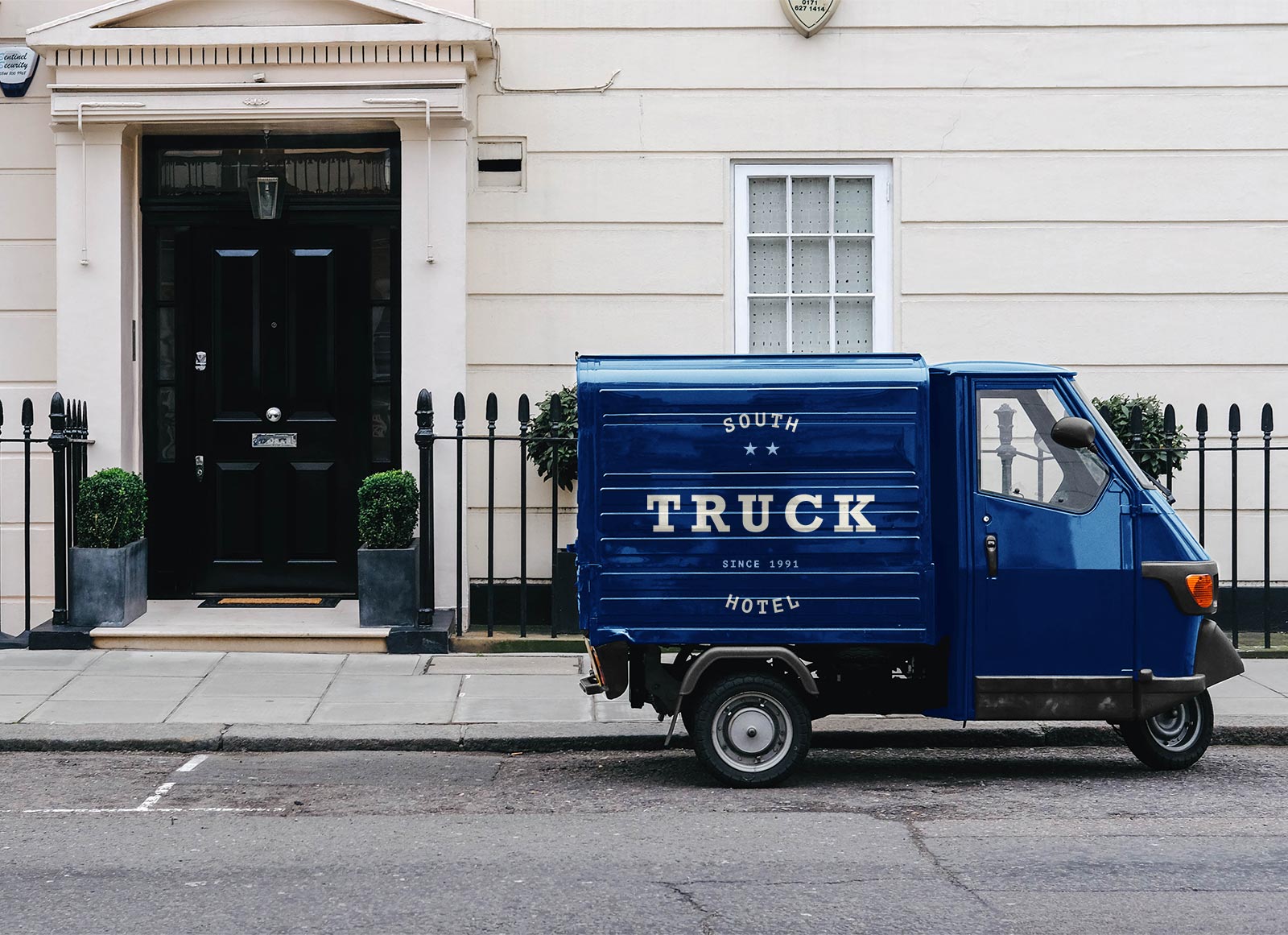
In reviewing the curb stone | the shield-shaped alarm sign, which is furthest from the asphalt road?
the shield-shaped alarm sign

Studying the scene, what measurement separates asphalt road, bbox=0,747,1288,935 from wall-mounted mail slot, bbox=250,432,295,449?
388 cm

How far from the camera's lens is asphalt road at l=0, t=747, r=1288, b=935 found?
4953mm

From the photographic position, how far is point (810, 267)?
11.2m

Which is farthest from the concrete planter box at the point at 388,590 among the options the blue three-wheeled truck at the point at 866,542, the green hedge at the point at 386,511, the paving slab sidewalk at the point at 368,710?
the blue three-wheeled truck at the point at 866,542

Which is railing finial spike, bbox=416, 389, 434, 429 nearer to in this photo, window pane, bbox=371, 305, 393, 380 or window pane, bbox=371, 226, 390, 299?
window pane, bbox=371, 305, 393, 380

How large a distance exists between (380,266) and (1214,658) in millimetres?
6851

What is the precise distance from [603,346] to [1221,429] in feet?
15.8

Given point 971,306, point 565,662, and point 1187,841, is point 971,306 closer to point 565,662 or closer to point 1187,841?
point 565,662

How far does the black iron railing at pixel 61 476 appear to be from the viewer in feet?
32.5

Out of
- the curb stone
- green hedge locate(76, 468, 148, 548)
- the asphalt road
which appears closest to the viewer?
the asphalt road

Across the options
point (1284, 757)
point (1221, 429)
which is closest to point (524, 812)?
point (1284, 757)

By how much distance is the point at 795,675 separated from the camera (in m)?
7.01

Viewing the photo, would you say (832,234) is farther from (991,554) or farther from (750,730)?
(750,730)

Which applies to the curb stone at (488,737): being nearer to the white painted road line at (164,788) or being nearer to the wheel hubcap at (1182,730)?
the white painted road line at (164,788)
